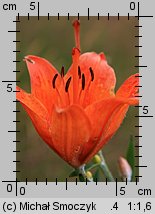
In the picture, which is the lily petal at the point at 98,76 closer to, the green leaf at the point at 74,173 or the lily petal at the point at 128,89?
the lily petal at the point at 128,89

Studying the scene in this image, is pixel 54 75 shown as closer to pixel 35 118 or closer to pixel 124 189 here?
pixel 35 118

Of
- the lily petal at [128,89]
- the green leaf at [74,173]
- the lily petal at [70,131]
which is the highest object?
the lily petal at [128,89]

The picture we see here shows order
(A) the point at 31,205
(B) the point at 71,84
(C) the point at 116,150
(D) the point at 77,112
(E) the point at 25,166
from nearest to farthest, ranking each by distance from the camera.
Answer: (D) the point at 77,112
(B) the point at 71,84
(A) the point at 31,205
(E) the point at 25,166
(C) the point at 116,150

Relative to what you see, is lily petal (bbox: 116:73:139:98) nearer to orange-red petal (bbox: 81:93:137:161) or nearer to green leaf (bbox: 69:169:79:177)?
orange-red petal (bbox: 81:93:137:161)

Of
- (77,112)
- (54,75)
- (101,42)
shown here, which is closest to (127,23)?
(101,42)

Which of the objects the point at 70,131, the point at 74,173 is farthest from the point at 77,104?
the point at 74,173

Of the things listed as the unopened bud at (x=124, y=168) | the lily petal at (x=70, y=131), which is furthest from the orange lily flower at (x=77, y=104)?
the unopened bud at (x=124, y=168)

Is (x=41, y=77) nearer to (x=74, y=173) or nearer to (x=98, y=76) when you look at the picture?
(x=98, y=76)

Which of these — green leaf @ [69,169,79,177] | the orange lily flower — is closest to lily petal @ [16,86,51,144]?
the orange lily flower
